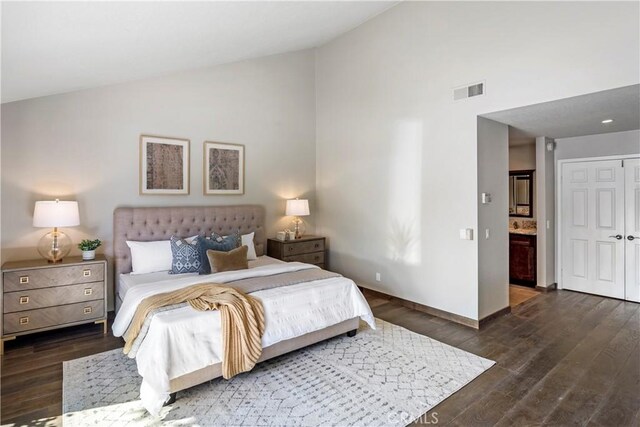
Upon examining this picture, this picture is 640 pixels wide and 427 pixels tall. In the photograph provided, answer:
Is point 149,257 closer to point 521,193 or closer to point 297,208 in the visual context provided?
point 297,208

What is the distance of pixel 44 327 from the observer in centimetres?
354

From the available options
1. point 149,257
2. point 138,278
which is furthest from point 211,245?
point 138,278

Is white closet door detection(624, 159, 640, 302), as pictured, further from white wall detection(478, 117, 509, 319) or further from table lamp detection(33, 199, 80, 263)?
table lamp detection(33, 199, 80, 263)

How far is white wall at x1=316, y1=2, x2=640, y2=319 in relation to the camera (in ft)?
10.3

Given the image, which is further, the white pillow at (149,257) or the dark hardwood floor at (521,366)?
the white pillow at (149,257)

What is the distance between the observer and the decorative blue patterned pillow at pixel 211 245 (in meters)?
4.03

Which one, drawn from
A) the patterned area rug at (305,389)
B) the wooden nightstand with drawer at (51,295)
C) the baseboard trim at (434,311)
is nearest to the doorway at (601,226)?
the baseboard trim at (434,311)

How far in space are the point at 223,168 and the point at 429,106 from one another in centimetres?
309

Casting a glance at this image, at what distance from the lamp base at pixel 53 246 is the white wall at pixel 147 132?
187 mm

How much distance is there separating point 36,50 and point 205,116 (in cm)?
270

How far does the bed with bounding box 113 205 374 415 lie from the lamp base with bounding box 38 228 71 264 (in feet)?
1.75

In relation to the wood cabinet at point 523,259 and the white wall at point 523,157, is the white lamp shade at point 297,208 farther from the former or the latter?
the white wall at point 523,157

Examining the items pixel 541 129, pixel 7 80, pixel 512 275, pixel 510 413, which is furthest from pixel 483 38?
pixel 7 80

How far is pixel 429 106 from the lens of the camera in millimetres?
4375
